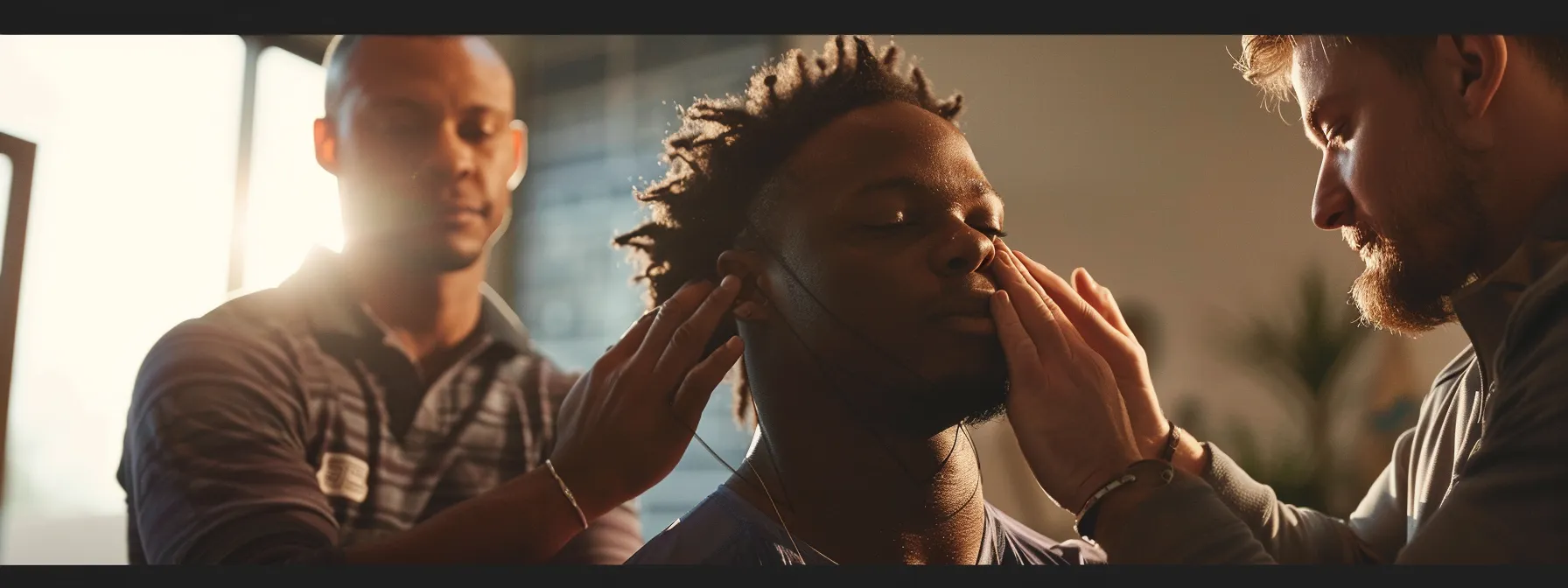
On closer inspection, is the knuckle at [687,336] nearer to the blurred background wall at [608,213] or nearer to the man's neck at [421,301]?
the blurred background wall at [608,213]

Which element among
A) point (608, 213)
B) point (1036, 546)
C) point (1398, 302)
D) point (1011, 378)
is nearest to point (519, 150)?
point (608, 213)

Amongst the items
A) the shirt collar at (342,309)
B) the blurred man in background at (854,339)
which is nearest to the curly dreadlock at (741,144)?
the blurred man in background at (854,339)

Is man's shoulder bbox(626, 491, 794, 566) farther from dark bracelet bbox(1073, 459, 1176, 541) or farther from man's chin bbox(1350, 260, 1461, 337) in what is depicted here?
man's chin bbox(1350, 260, 1461, 337)

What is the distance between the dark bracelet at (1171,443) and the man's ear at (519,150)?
43.5 inches

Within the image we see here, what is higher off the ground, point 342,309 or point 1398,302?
point 1398,302

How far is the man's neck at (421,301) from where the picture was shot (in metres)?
1.89

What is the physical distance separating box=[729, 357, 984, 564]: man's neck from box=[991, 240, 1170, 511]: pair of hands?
145mm

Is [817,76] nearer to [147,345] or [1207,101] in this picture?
[1207,101]

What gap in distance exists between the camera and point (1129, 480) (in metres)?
1.67

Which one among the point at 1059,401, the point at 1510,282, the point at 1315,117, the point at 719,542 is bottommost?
the point at 719,542

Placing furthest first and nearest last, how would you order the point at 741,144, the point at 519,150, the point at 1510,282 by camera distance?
the point at 519,150
the point at 741,144
the point at 1510,282

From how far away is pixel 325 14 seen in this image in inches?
76.1

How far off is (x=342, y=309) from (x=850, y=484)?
0.86 metres

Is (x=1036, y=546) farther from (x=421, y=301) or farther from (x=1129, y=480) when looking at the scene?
(x=421, y=301)
